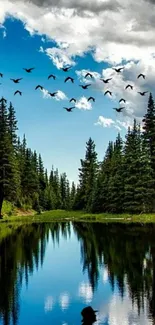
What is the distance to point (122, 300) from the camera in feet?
71.2

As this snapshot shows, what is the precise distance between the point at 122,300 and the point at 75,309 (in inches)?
97.1

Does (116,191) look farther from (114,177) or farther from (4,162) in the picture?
(4,162)

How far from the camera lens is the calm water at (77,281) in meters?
19.7

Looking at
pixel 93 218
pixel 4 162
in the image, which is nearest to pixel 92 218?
pixel 93 218

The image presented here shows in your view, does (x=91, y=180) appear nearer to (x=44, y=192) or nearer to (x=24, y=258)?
A: (x=44, y=192)

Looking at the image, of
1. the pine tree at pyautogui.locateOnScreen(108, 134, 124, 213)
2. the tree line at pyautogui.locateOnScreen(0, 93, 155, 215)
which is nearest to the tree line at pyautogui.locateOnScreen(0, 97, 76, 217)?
the tree line at pyautogui.locateOnScreen(0, 93, 155, 215)

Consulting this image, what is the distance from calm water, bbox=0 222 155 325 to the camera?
776 inches

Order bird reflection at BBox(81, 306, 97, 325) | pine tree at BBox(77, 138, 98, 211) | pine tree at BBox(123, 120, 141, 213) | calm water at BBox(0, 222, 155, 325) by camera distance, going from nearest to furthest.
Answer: bird reflection at BBox(81, 306, 97, 325), calm water at BBox(0, 222, 155, 325), pine tree at BBox(123, 120, 141, 213), pine tree at BBox(77, 138, 98, 211)

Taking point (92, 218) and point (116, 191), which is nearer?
point (116, 191)

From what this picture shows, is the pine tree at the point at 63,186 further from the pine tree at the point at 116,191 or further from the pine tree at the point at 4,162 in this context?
the pine tree at the point at 4,162

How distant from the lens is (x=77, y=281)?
27344mm

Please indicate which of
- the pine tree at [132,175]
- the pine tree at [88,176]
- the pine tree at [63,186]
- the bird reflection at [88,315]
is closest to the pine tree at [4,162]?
the pine tree at [132,175]

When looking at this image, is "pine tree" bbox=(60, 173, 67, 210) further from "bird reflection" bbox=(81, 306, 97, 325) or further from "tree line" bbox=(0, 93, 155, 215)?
"bird reflection" bbox=(81, 306, 97, 325)

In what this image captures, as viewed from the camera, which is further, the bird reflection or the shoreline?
the shoreline
